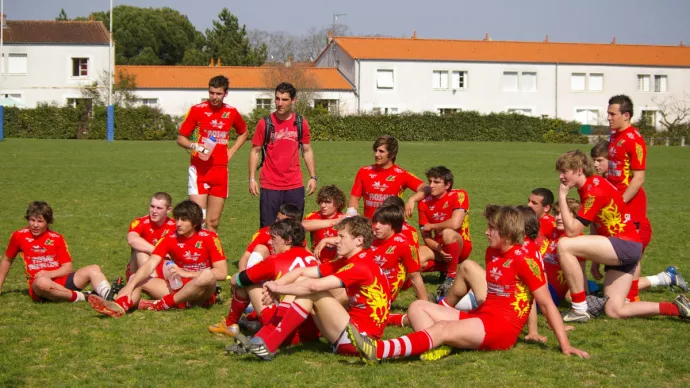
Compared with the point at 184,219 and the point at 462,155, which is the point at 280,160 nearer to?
the point at 184,219

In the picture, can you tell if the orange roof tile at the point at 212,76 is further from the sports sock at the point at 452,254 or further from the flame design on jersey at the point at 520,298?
the flame design on jersey at the point at 520,298

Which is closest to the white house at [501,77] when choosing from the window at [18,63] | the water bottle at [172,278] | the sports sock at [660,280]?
the window at [18,63]

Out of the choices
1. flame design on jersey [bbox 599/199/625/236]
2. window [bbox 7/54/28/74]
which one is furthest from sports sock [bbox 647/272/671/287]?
window [bbox 7/54/28/74]

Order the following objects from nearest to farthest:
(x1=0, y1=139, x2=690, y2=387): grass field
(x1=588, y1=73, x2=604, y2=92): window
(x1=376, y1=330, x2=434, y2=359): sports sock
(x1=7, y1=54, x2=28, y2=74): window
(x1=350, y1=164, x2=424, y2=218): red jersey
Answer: (x1=0, y1=139, x2=690, y2=387): grass field → (x1=376, y1=330, x2=434, y2=359): sports sock → (x1=350, y1=164, x2=424, y2=218): red jersey → (x1=7, y1=54, x2=28, y2=74): window → (x1=588, y1=73, x2=604, y2=92): window

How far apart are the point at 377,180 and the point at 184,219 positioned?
2753 mm

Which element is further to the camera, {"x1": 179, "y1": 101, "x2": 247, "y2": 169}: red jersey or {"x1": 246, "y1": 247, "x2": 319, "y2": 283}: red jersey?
{"x1": 179, "y1": 101, "x2": 247, "y2": 169}: red jersey

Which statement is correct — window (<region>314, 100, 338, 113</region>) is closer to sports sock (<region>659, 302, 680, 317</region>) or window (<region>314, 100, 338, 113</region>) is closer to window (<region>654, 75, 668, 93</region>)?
window (<region>654, 75, 668, 93</region>)

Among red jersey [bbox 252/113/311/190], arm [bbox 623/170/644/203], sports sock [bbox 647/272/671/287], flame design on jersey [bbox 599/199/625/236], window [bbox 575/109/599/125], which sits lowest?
sports sock [bbox 647/272/671/287]

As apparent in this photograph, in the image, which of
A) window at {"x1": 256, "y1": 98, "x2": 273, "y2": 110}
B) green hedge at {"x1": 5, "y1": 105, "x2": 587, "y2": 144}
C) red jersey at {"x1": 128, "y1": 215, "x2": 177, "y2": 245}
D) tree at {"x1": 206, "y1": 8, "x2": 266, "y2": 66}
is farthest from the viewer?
tree at {"x1": 206, "y1": 8, "x2": 266, "y2": 66}

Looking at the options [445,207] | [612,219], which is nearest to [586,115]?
[445,207]

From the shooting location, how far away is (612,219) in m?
7.72

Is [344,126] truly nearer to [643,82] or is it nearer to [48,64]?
[48,64]

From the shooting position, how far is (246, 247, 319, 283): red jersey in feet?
21.5

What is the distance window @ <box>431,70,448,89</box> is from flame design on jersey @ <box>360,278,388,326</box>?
203 feet
